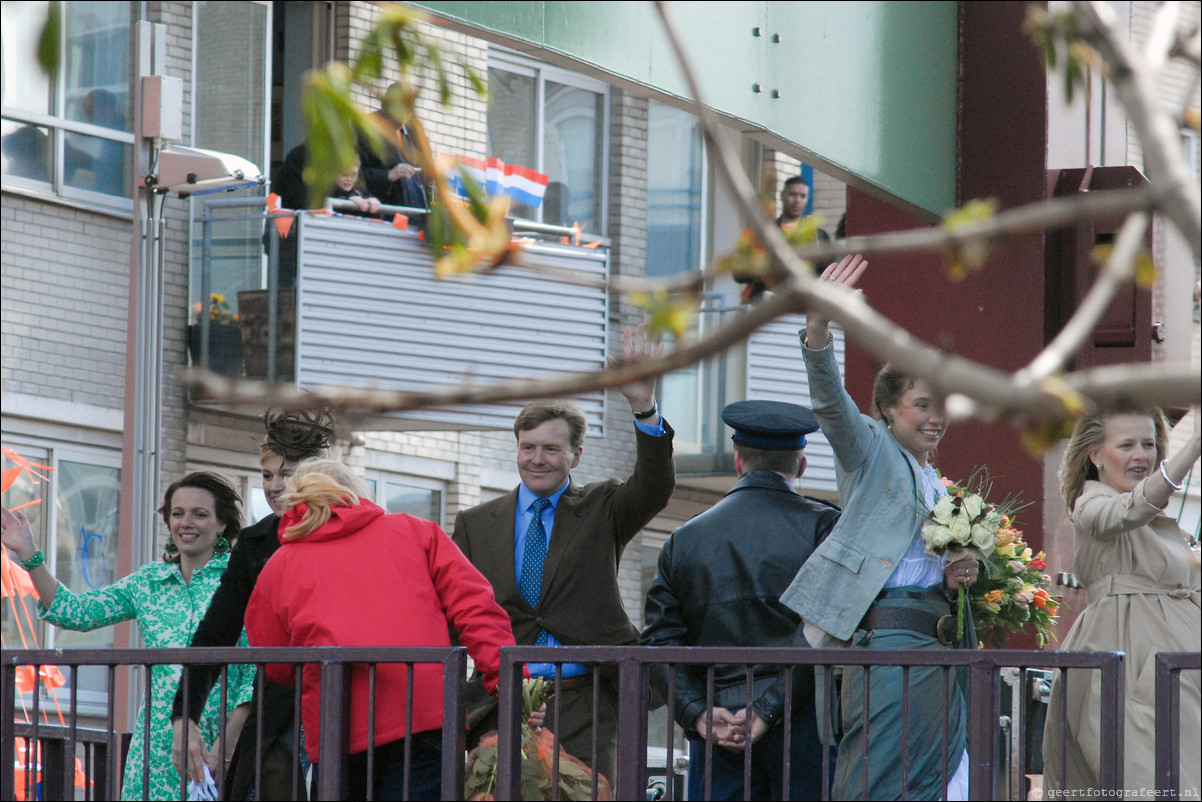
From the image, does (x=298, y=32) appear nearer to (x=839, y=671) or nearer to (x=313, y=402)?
(x=839, y=671)

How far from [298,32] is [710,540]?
1281 cm

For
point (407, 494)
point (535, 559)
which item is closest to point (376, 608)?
point (535, 559)

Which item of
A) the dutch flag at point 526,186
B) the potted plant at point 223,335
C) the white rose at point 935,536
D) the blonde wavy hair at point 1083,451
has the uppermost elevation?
the dutch flag at point 526,186

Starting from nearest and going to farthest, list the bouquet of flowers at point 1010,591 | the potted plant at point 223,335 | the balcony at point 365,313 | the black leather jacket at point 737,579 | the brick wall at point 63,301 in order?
the bouquet of flowers at point 1010,591 < the black leather jacket at point 737,579 < the brick wall at point 63,301 < the balcony at point 365,313 < the potted plant at point 223,335

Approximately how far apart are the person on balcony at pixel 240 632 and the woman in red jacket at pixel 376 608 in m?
0.22

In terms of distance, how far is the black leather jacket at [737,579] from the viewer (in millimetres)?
6680

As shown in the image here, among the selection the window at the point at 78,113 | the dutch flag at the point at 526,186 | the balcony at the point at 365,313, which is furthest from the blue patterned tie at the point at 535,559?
the dutch flag at the point at 526,186

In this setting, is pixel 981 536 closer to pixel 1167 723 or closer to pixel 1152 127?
Result: pixel 1167 723

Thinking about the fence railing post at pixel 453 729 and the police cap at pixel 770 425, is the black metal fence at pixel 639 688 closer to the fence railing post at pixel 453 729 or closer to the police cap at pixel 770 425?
the fence railing post at pixel 453 729

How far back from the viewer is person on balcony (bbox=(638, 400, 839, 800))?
21.3 feet

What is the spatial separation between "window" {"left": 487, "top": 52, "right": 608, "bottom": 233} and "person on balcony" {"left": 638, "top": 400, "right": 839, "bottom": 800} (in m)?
13.5

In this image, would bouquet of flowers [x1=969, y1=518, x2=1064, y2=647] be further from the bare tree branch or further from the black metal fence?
the bare tree branch

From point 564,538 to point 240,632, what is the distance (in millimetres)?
1164

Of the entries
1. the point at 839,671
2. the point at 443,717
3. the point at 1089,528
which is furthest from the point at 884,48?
the point at 443,717
